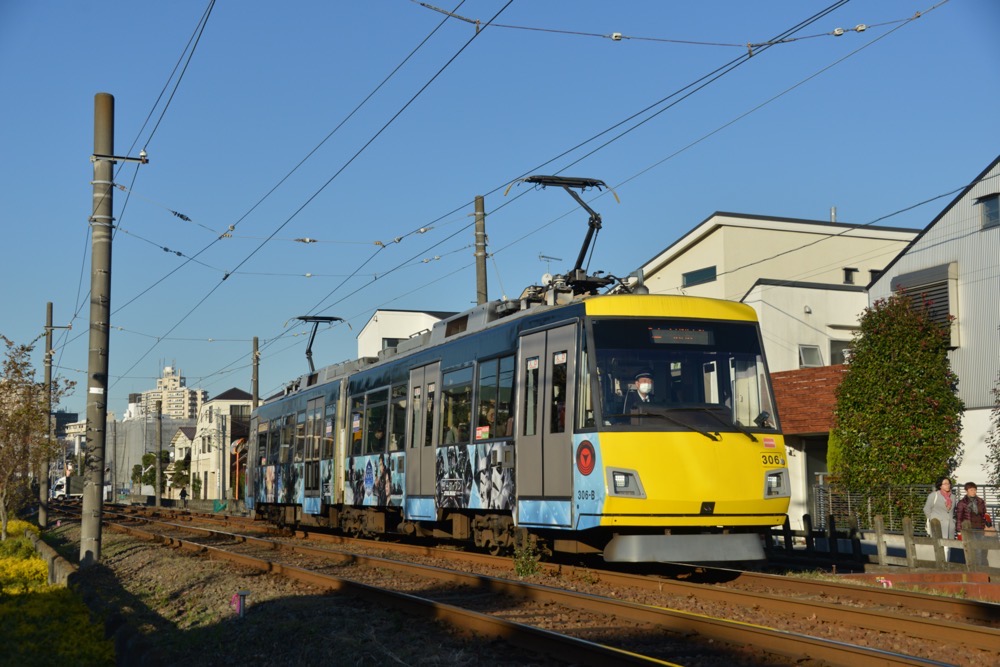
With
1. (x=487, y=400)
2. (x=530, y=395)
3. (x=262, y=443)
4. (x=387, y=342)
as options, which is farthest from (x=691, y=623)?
(x=387, y=342)

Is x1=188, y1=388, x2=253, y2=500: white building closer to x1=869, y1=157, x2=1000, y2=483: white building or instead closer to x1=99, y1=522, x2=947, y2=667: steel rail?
x1=869, y1=157, x2=1000, y2=483: white building

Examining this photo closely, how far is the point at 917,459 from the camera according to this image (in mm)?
25406

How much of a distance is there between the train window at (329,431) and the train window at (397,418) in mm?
4326

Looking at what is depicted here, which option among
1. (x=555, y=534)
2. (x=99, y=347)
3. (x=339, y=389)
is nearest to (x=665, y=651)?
(x=555, y=534)

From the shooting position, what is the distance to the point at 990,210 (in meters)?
26.8

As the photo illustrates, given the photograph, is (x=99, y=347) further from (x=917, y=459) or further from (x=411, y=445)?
(x=917, y=459)

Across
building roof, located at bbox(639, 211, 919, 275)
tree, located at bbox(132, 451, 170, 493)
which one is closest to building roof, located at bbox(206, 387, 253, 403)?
tree, located at bbox(132, 451, 170, 493)

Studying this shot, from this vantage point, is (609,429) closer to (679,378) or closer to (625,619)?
(679,378)

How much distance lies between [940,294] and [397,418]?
14854 millimetres

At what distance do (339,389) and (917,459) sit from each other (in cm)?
1301

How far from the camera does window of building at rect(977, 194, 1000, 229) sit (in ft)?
87.2

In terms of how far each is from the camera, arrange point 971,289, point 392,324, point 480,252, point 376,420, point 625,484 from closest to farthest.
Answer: point 625,484, point 376,420, point 480,252, point 971,289, point 392,324

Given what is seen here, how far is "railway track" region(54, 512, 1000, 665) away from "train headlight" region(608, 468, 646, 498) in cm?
104

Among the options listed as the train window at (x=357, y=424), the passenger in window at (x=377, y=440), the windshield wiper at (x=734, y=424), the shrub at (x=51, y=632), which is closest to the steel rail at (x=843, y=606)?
the windshield wiper at (x=734, y=424)
